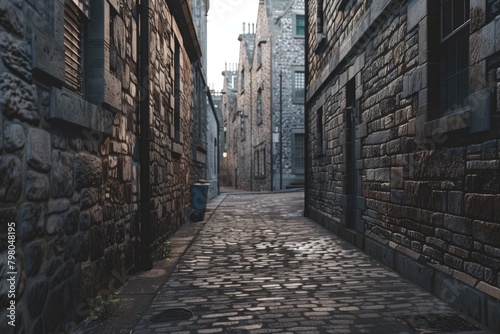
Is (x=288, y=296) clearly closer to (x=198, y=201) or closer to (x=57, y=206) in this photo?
(x=57, y=206)

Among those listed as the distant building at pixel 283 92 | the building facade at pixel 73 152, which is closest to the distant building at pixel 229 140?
the distant building at pixel 283 92

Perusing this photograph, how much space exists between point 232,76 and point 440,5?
4968cm

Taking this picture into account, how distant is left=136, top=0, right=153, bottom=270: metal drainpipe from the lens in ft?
16.3

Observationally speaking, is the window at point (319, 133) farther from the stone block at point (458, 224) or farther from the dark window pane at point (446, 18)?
the stone block at point (458, 224)

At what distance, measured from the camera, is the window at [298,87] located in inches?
919

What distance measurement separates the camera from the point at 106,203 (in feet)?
12.8

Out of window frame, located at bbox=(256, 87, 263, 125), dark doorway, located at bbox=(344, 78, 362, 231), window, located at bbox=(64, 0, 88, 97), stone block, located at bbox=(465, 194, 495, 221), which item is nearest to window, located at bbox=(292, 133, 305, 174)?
window frame, located at bbox=(256, 87, 263, 125)

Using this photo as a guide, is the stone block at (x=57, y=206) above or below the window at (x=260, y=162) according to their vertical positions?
below

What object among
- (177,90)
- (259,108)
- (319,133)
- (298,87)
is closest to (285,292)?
(177,90)

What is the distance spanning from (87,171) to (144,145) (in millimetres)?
1751

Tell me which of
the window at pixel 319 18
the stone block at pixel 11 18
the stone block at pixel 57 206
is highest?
the window at pixel 319 18

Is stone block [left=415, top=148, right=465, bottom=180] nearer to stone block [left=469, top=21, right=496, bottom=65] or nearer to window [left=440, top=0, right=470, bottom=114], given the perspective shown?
window [left=440, top=0, right=470, bottom=114]

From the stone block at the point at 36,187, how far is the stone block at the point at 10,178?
108 millimetres

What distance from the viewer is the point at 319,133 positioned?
10.2m
